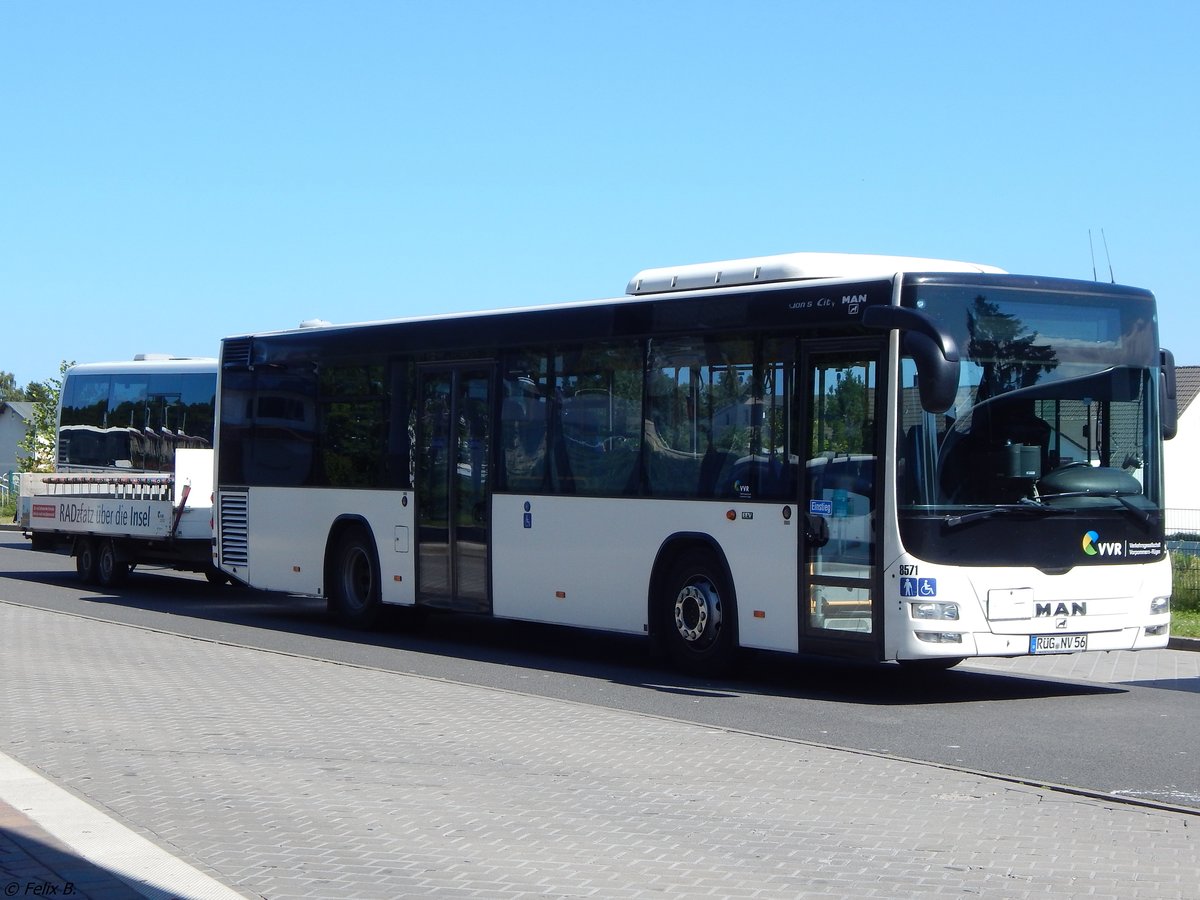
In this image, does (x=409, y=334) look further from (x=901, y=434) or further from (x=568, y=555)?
(x=901, y=434)

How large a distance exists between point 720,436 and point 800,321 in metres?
1.23

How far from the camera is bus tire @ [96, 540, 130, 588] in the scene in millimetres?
23984

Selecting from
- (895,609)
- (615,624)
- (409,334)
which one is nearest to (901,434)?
(895,609)

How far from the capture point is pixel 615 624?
1426 centimetres

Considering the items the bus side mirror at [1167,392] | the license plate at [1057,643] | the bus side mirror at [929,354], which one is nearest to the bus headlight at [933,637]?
the license plate at [1057,643]

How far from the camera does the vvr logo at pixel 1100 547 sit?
39.4 feet

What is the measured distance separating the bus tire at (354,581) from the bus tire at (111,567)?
7.29 meters

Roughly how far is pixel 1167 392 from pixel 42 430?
40.4 meters

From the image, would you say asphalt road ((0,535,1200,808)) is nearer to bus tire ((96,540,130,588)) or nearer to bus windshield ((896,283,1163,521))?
bus windshield ((896,283,1163,521))

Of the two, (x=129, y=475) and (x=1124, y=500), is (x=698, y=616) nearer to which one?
(x=1124, y=500)

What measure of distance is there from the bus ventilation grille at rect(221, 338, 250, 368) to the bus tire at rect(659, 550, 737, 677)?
773cm

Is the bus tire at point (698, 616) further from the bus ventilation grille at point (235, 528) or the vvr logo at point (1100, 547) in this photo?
the bus ventilation grille at point (235, 528)

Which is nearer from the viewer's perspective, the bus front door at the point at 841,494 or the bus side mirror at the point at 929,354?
the bus side mirror at the point at 929,354

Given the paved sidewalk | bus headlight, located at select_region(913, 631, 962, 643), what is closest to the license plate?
bus headlight, located at select_region(913, 631, 962, 643)
